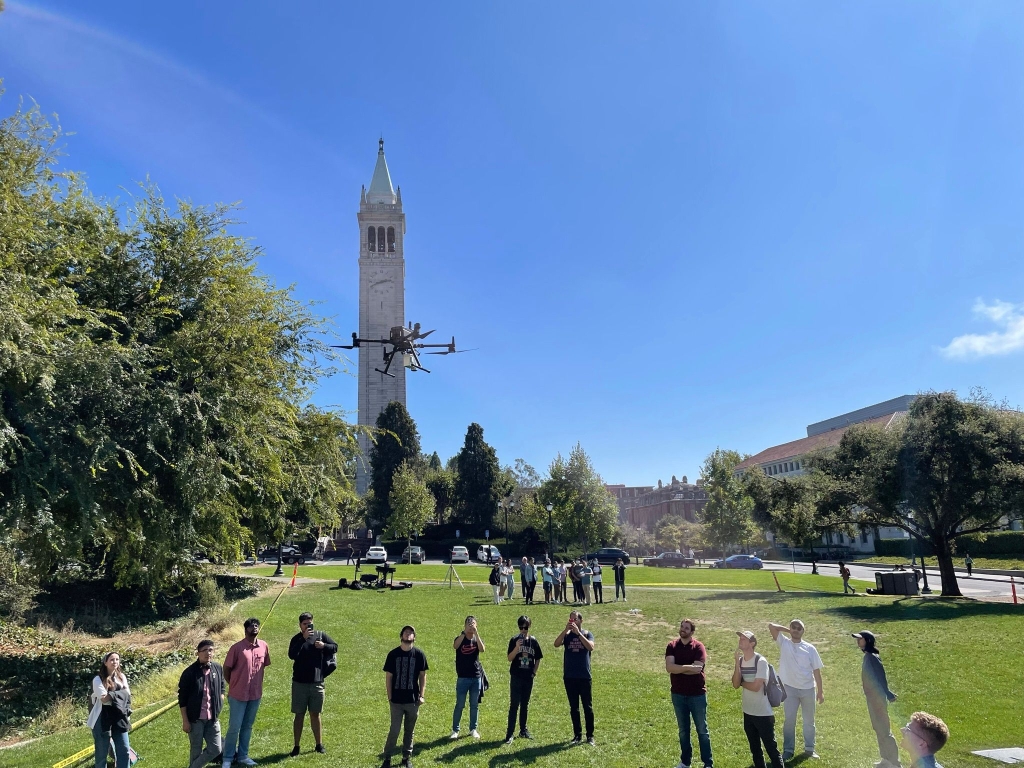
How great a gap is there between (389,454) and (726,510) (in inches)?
1423

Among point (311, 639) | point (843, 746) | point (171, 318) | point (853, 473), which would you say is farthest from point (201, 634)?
point (853, 473)

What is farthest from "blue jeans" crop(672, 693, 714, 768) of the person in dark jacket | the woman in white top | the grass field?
the woman in white top

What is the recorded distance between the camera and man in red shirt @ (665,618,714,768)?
7.38 m

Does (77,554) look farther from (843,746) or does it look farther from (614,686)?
(843,746)

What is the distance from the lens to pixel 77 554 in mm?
10656

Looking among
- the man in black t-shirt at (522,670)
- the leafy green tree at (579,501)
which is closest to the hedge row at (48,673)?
the man in black t-shirt at (522,670)

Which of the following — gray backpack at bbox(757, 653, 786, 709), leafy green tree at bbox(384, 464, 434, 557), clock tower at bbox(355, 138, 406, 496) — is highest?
clock tower at bbox(355, 138, 406, 496)

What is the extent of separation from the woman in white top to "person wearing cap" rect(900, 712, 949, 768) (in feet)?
26.4

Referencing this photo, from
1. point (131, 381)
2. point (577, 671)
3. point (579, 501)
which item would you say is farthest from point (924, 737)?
point (579, 501)

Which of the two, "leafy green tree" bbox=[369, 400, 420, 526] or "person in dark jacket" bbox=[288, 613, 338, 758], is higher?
"leafy green tree" bbox=[369, 400, 420, 526]

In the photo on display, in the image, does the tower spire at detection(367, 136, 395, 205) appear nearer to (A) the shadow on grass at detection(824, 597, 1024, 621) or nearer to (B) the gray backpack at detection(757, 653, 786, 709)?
(A) the shadow on grass at detection(824, 597, 1024, 621)

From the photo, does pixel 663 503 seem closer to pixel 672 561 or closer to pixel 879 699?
pixel 672 561

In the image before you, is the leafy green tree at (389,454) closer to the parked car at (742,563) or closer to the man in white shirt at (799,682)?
the parked car at (742,563)

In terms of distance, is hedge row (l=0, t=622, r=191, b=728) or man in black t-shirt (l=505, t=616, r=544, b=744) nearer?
man in black t-shirt (l=505, t=616, r=544, b=744)
